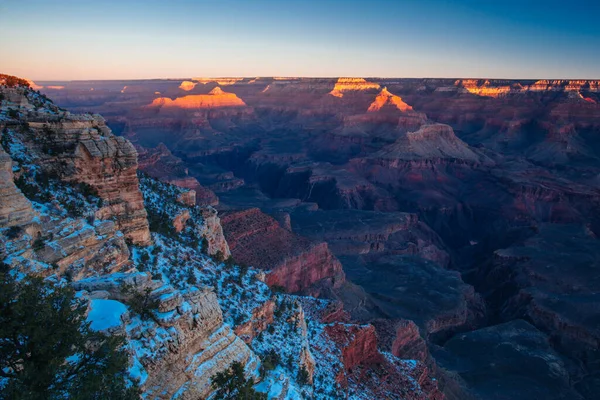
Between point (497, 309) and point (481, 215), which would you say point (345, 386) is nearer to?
point (497, 309)

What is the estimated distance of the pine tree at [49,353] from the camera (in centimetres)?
834

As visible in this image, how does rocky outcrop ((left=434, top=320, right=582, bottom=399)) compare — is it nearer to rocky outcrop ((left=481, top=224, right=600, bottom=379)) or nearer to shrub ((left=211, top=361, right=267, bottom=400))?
rocky outcrop ((left=481, top=224, right=600, bottom=379))

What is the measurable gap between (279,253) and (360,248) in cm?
2840

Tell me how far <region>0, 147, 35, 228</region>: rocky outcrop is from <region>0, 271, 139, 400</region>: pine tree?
4393 millimetres

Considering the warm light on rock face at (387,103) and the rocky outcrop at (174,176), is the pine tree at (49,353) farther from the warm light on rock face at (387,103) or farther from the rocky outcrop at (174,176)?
the warm light on rock face at (387,103)

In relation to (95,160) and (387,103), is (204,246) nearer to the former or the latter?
(95,160)

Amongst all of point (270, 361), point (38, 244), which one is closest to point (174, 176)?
point (270, 361)

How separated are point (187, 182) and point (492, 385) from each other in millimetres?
59144

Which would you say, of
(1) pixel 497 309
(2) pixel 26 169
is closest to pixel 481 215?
(1) pixel 497 309

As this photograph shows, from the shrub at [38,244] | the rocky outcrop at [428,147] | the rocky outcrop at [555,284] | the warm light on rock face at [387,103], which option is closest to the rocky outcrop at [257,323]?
the shrub at [38,244]

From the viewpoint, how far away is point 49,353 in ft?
28.5

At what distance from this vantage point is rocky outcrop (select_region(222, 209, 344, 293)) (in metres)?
44.1

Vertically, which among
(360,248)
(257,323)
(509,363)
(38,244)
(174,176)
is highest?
(38,244)

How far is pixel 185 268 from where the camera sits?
2020 centimetres
